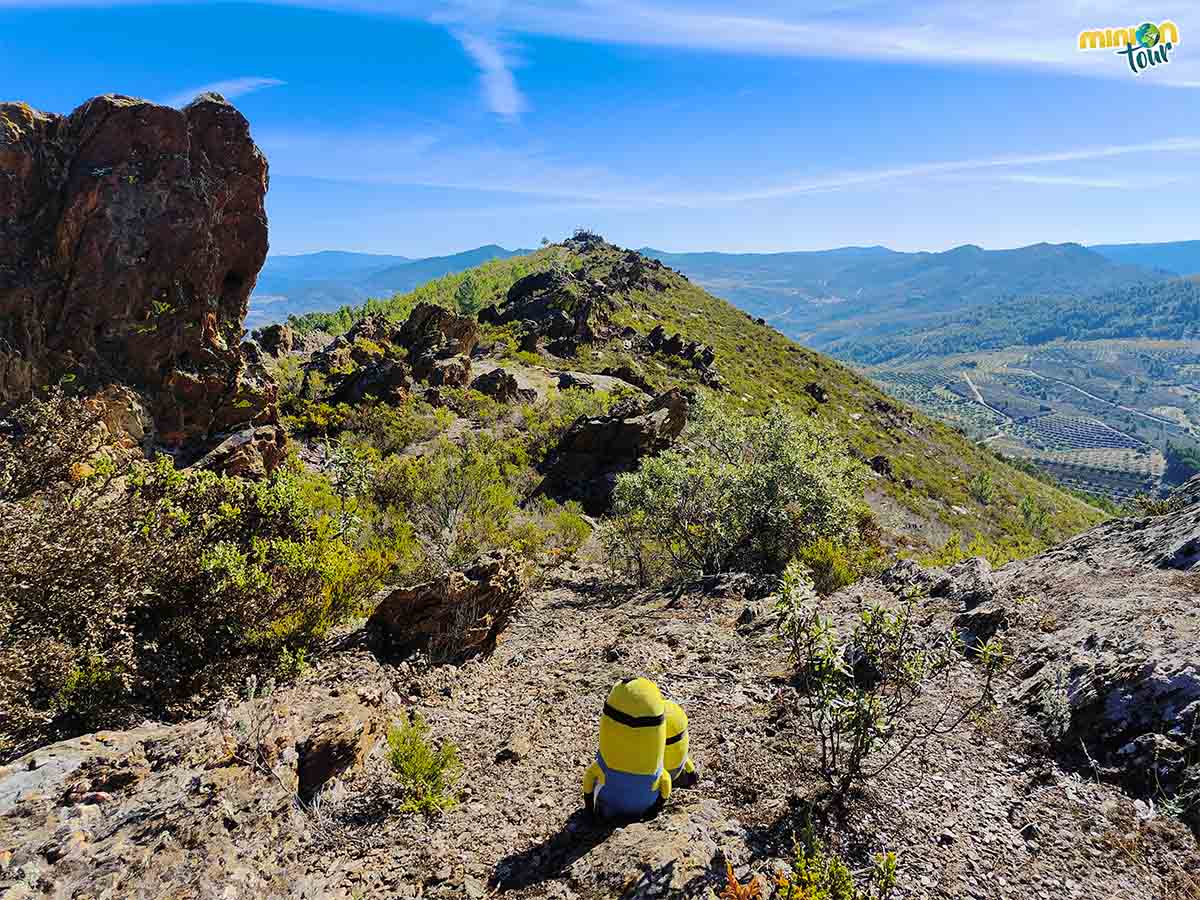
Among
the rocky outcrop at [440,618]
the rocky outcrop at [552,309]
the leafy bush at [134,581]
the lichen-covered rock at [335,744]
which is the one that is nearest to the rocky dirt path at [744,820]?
the lichen-covered rock at [335,744]

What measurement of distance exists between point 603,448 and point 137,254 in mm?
22205

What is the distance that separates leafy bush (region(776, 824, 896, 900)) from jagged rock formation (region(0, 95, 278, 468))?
14199 millimetres

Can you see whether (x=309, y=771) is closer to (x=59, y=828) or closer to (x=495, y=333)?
(x=59, y=828)

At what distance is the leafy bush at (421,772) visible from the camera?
6738 millimetres

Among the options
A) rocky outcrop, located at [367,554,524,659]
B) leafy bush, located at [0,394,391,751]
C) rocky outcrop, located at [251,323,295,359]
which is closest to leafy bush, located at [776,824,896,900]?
rocky outcrop, located at [367,554,524,659]

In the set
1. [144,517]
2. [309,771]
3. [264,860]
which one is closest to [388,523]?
[144,517]

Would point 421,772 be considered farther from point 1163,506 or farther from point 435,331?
point 435,331

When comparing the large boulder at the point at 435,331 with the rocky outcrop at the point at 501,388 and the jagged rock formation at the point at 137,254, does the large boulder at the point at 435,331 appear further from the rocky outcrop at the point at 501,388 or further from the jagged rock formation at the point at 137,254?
the jagged rock formation at the point at 137,254

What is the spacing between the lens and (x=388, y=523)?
59.0ft

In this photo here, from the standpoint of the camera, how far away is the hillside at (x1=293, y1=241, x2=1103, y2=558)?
53281mm

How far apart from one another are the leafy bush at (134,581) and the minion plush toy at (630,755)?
511 centimetres

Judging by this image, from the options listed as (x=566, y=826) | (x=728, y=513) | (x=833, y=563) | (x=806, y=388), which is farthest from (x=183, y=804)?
(x=806, y=388)

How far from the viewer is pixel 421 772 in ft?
22.6

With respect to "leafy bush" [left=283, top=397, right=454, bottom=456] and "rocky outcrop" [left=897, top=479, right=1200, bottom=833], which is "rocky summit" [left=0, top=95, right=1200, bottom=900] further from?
"leafy bush" [left=283, top=397, right=454, bottom=456]
